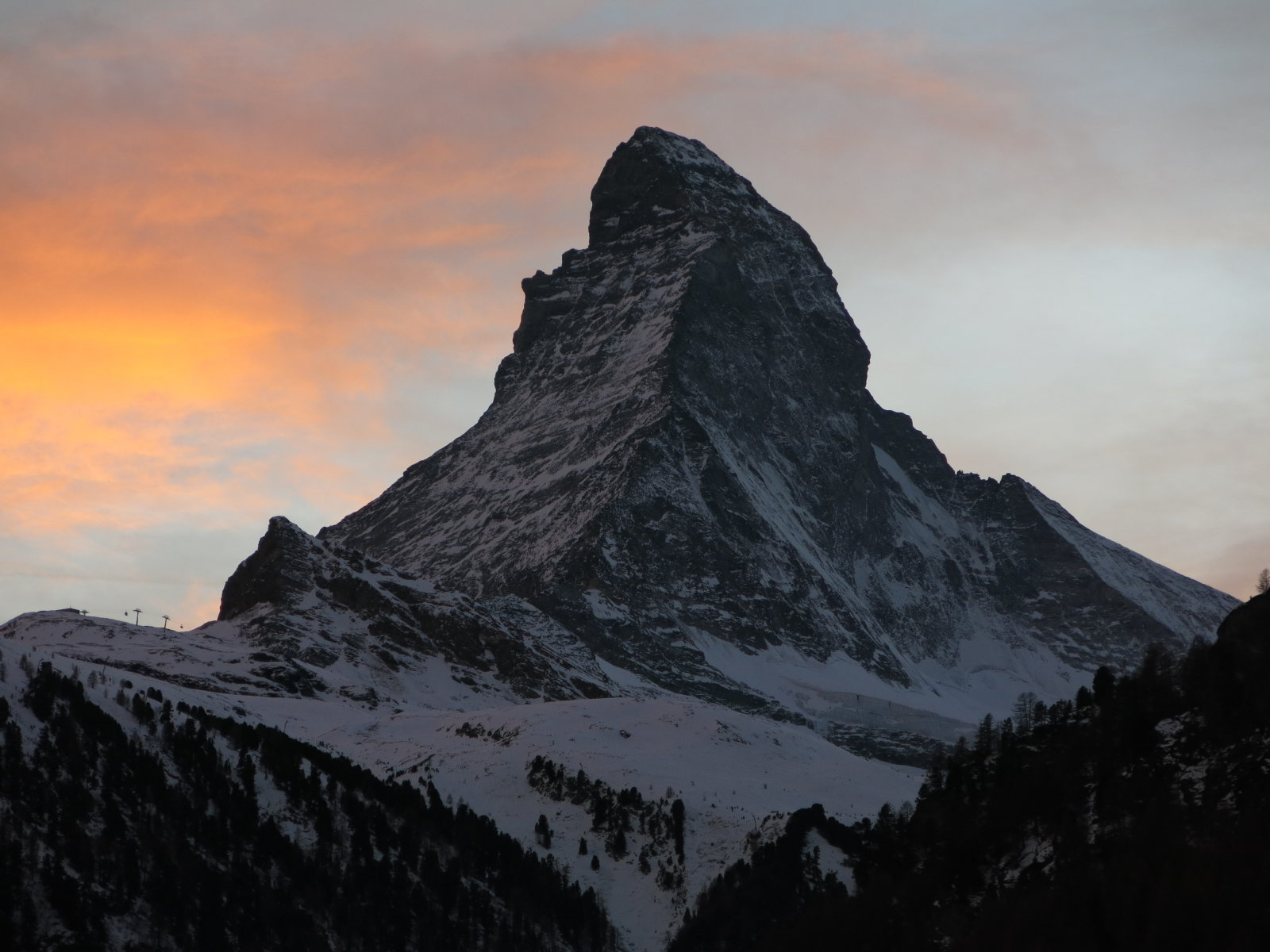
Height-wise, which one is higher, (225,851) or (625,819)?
(625,819)

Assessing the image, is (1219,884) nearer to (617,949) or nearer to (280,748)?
(617,949)

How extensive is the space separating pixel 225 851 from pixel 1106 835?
7679 cm

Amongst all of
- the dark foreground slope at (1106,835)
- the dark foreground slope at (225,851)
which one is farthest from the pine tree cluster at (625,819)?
the dark foreground slope at (1106,835)

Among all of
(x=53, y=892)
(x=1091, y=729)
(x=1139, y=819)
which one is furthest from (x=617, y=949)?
(x=1139, y=819)

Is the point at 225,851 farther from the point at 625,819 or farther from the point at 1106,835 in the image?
the point at 1106,835

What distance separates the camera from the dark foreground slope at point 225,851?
440ft

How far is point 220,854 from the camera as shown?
488 ft

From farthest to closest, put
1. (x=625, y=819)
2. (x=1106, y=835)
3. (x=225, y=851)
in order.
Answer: (x=625, y=819)
(x=225, y=851)
(x=1106, y=835)

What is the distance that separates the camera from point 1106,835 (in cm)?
9825

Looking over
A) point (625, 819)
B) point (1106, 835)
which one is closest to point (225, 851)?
point (625, 819)

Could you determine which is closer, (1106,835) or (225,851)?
(1106,835)

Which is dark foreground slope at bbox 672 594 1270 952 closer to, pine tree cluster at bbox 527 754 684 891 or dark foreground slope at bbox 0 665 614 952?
dark foreground slope at bbox 0 665 614 952

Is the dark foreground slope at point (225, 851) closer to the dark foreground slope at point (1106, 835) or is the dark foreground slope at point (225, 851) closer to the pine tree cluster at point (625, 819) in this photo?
the pine tree cluster at point (625, 819)

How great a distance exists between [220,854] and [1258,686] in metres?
83.0
